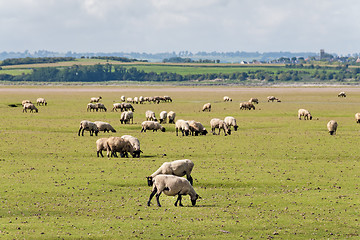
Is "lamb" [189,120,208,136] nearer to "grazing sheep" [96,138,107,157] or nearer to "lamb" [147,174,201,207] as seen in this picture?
"grazing sheep" [96,138,107,157]

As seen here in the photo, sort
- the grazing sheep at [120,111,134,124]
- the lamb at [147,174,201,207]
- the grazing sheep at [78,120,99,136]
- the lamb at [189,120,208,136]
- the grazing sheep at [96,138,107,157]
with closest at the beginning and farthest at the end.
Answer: the lamb at [147,174,201,207] → the grazing sheep at [96,138,107,157] → the grazing sheep at [78,120,99,136] → the lamb at [189,120,208,136] → the grazing sheep at [120,111,134,124]

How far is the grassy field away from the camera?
722 inches

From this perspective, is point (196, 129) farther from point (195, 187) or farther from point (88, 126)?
point (195, 187)

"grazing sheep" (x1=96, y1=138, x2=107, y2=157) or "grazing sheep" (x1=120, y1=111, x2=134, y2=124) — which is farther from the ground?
"grazing sheep" (x1=96, y1=138, x2=107, y2=157)

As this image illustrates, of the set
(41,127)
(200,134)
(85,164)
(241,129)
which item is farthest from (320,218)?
(41,127)

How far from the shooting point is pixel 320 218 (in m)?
19.7

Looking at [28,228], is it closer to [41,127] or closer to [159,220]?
[159,220]

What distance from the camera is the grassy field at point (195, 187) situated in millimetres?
18328

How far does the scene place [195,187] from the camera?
2469cm

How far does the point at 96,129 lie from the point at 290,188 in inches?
836

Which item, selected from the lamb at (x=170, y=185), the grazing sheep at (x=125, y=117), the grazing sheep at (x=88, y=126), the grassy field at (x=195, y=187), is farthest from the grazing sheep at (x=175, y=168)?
the grazing sheep at (x=125, y=117)

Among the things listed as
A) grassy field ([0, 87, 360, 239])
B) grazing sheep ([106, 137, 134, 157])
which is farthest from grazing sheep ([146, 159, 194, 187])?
grazing sheep ([106, 137, 134, 157])

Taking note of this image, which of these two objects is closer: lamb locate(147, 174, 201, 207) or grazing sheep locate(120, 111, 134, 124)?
lamb locate(147, 174, 201, 207)

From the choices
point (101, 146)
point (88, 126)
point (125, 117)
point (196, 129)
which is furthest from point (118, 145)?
point (125, 117)
